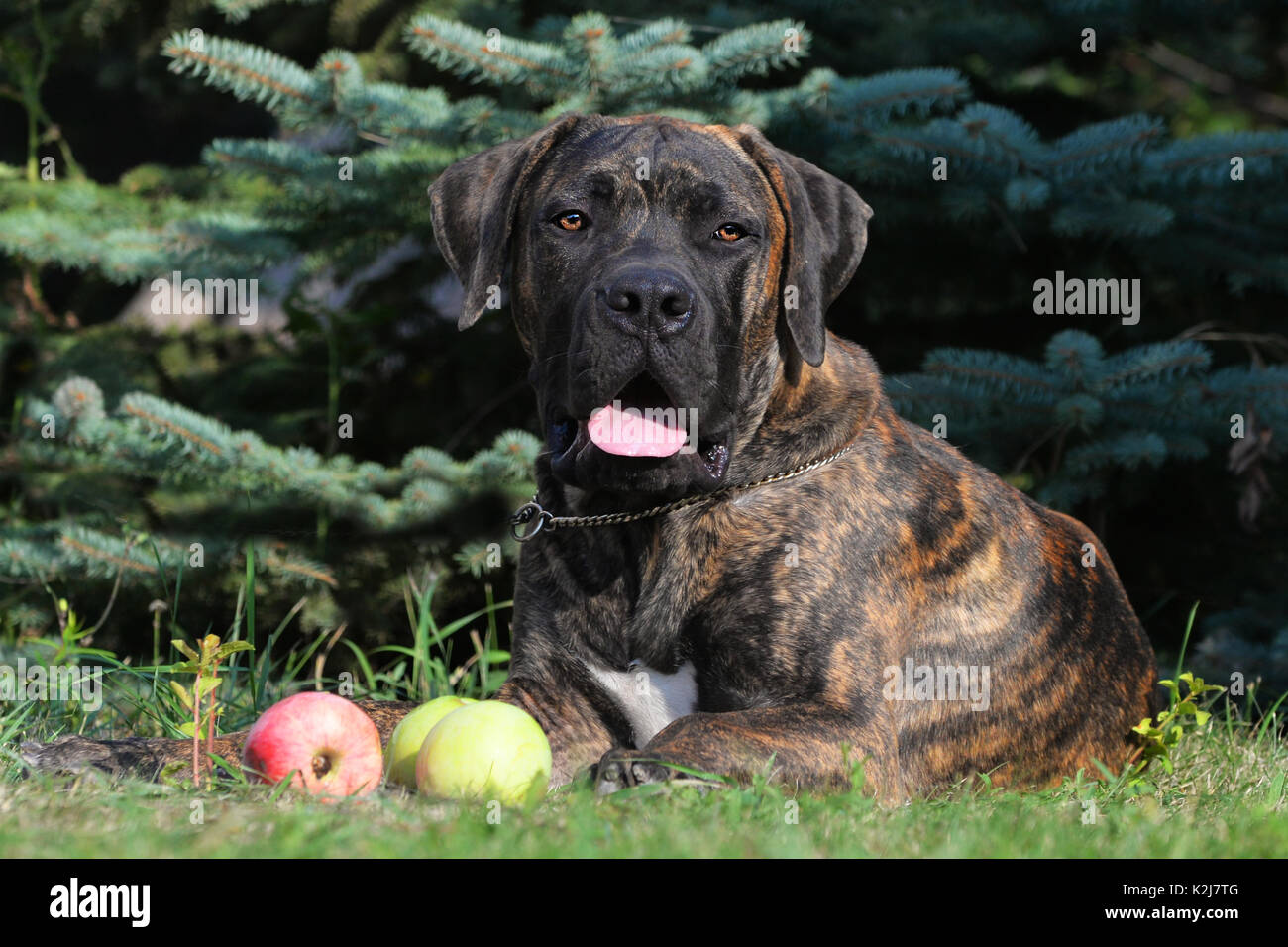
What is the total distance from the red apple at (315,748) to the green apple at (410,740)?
9 cm

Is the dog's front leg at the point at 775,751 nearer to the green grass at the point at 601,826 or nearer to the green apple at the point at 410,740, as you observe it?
the green grass at the point at 601,826

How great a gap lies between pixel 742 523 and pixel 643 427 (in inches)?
15.4

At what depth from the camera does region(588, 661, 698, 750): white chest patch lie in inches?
138

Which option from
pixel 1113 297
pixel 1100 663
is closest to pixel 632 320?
pixel 1100 663

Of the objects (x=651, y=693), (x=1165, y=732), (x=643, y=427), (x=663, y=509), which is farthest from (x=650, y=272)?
(x=1165, y=732)

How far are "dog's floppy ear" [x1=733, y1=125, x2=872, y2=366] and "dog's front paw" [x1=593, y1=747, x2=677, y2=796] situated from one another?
126cm

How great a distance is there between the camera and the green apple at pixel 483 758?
293 cm

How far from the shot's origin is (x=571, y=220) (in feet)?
12.1

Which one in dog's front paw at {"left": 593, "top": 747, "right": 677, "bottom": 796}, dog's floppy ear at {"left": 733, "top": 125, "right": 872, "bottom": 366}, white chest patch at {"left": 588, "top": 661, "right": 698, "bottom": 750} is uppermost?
dog's floppy ear at {"left": 733, "top": 125, "right": 872, "bottom": 366}

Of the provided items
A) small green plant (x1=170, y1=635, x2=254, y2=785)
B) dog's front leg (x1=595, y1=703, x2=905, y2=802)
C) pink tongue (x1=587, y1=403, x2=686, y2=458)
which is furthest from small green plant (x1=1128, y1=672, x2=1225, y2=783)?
small green plant (x1=170, y1=635, x2=254, y2=785)

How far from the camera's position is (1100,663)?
4.00 meters

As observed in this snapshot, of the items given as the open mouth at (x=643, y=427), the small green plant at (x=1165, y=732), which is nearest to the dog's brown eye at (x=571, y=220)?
the open mouth at (x=643, y=427)

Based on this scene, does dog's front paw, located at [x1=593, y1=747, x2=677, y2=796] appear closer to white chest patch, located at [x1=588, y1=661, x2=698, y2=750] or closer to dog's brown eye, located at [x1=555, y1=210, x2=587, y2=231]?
white chest patch, located at [x1=588, y1=661, x2=698, y2=750]

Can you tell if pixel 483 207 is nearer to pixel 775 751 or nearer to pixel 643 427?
pixel 643 427
